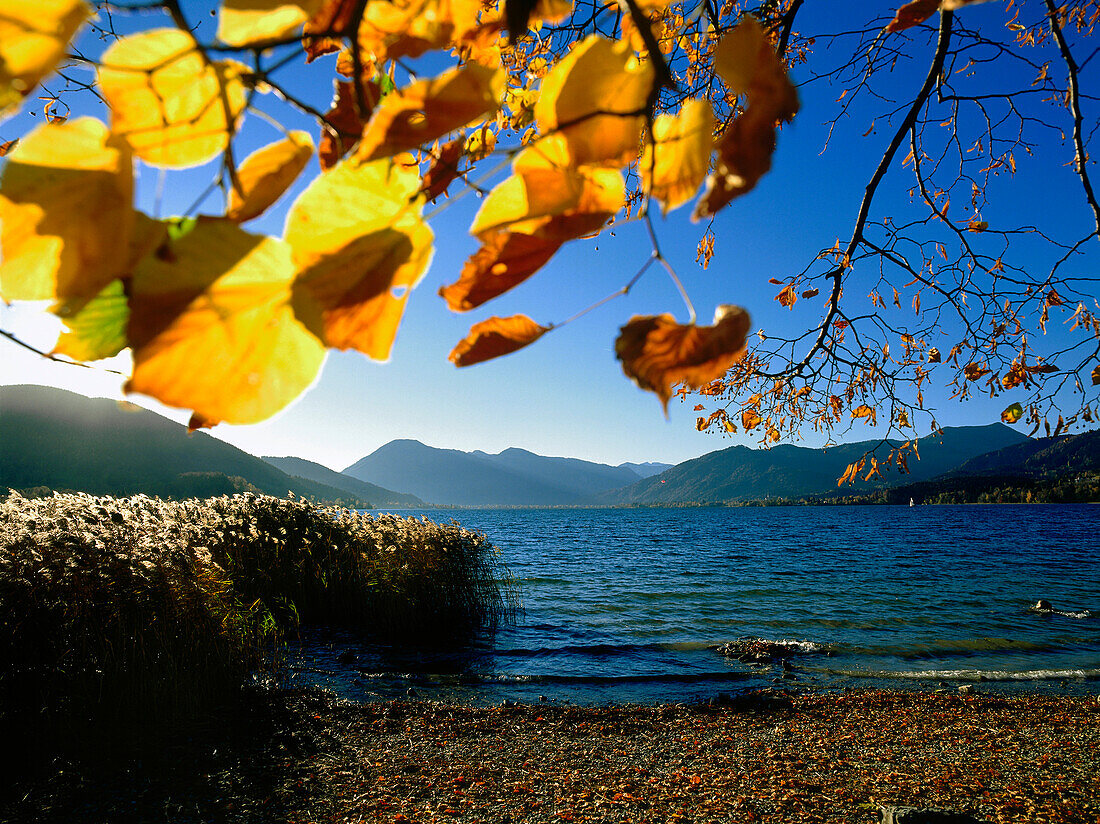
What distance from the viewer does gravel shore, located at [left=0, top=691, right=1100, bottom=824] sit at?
11.6 ft

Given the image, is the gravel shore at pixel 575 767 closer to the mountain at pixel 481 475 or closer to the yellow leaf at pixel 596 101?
the yellow leaf at pixel 596 101

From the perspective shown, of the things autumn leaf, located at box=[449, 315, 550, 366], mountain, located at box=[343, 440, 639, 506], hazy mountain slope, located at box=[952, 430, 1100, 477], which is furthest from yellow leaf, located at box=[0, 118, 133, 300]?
mountain, located at box=[343, 440, 639, 506]

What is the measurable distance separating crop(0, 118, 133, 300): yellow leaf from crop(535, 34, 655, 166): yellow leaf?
184 mm

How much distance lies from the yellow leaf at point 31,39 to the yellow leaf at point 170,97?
4 centimetres

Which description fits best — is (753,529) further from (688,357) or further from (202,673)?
(688,357)

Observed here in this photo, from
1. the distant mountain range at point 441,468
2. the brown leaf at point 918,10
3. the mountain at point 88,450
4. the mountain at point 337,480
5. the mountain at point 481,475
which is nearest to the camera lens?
the brown leaf at point 918,10

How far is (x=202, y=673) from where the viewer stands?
452 centimetres

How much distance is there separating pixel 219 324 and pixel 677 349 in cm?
20

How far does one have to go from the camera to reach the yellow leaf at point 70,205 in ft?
0.64

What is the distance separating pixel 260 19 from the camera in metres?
0.21

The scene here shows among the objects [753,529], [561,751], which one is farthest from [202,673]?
[753,529]

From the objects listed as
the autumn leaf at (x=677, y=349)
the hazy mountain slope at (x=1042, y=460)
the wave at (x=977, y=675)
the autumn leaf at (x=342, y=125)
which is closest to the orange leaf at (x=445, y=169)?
the autumn leaf at (x=342, y=125)

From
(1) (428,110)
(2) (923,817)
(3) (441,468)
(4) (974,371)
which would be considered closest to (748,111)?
(1) (428,110)

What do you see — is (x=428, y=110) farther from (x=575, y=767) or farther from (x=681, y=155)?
(x=575, y=767)
